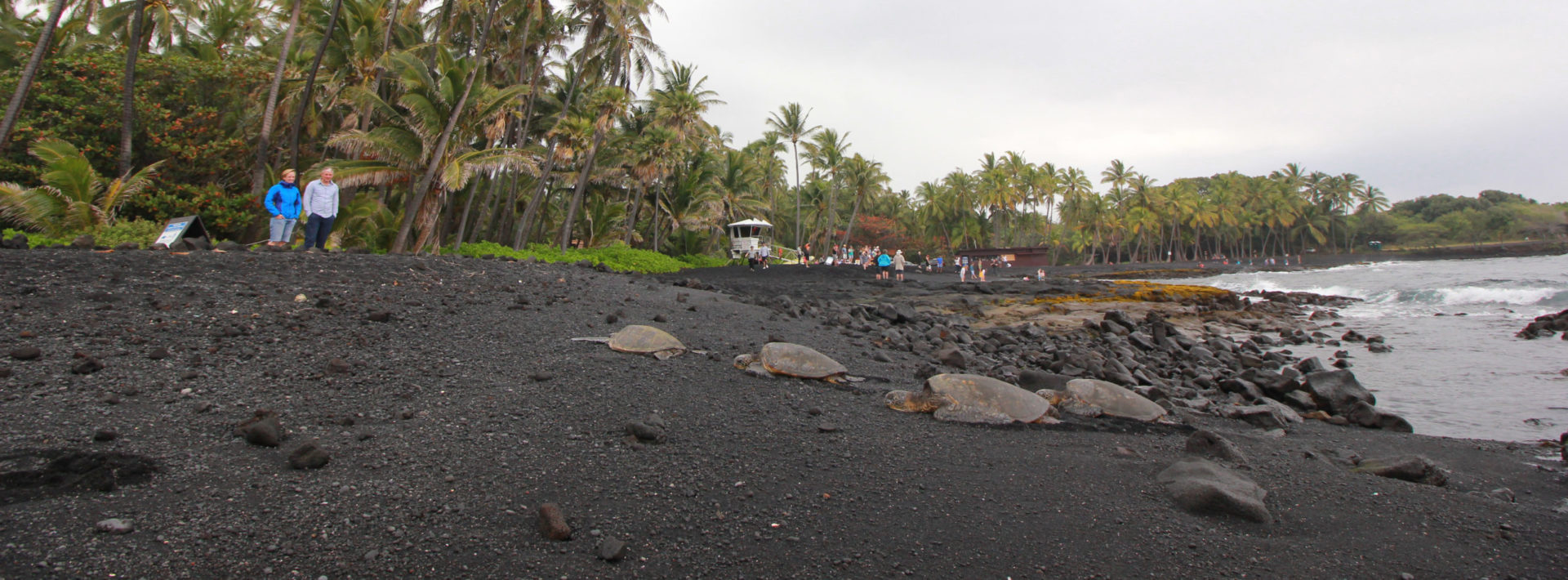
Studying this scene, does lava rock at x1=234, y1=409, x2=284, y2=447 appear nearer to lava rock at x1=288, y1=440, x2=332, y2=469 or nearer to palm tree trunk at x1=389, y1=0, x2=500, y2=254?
lava rock at x1=288, y1=440, x2=332, y2=469

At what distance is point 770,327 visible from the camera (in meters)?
8.80

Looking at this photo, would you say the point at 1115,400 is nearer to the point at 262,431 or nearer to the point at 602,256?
the point at 262,431

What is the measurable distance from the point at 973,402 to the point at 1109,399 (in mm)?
1329

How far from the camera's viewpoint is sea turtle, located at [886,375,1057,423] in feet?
16.3

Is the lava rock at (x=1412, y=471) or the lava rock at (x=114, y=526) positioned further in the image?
the lava rock at (x=1412, y=471)

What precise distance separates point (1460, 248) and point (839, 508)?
98429 mm

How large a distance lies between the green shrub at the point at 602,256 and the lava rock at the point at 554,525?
1560 cm

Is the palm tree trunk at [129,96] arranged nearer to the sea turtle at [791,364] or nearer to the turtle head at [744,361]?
the turtle head at [744,361]

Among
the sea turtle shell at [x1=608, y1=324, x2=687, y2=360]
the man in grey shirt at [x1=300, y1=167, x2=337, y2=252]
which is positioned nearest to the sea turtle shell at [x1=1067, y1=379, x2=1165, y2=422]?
the sea turtle shell at [x1=608, y1=324, x2=687, y2=360]

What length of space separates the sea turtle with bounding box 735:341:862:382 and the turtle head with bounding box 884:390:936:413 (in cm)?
78

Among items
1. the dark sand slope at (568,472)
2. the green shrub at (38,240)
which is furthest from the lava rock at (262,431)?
the green shrub at (38,240)

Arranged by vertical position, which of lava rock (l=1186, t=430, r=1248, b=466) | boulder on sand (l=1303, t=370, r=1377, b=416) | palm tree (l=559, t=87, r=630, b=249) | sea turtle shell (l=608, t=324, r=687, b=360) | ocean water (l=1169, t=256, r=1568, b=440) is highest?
palm tree (l=559, t=87, r=630, b=249)

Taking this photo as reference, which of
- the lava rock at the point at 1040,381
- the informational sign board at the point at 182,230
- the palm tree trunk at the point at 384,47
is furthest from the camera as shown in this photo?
the palm tree trunk at the point at 384,47

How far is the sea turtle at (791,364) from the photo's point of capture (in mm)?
5742
